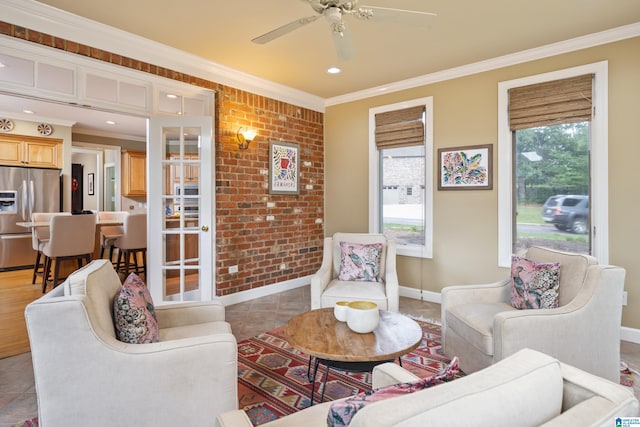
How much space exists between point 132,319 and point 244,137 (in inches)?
114

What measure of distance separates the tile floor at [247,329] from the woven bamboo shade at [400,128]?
1961 mm

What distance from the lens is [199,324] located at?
2.27 meters

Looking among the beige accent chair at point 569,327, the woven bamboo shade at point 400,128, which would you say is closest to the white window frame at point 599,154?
the beige accent chair at point 569,327

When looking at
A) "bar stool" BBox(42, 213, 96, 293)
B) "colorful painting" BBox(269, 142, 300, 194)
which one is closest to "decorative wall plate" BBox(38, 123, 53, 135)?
"bar stool" BBox(42, 213, 96, 293)

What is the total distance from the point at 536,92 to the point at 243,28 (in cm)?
284

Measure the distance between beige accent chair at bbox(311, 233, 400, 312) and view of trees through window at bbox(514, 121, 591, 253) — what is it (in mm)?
1458

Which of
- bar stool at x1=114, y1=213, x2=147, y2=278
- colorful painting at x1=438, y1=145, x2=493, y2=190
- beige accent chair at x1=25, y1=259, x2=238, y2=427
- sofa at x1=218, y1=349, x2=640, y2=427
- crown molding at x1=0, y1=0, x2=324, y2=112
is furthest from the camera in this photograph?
bar stool at x1=114, y1=213, x2=147, y2=278

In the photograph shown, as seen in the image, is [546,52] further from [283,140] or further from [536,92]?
[283,140]

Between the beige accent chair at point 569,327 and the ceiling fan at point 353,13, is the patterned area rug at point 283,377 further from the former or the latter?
the ceiling fan at point 353,13

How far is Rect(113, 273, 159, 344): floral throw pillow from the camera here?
171 centimetres

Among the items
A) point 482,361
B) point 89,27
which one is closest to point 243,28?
point 89,27

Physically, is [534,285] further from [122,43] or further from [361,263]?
[122,43]

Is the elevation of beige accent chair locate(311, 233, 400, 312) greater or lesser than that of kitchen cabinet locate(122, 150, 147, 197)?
lesser

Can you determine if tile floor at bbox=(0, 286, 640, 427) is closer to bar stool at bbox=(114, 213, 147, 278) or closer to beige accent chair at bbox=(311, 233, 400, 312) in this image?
beige accent chair at bbox=(311, 233, 400, 312)
